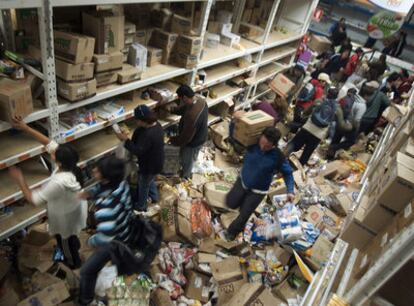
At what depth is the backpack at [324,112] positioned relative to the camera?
524 cm

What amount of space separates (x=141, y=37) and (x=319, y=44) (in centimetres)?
929

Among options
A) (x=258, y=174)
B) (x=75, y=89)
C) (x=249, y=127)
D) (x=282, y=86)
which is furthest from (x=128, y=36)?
(x=282, y=86)

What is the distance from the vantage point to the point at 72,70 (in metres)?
2.78

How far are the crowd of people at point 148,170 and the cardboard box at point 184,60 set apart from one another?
45 centimetres

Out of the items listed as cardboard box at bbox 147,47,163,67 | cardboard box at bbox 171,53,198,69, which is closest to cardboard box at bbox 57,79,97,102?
cardboard box at bbox 147,47,163,67

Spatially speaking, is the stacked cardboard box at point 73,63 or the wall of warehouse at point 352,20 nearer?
the stacked cardboard box at point 73,63

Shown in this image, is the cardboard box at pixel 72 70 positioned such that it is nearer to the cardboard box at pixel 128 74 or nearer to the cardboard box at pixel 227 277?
the cardboard box at pixel 128 74

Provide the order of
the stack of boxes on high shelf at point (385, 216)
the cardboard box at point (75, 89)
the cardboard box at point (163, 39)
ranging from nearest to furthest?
the stack of boxes on high shelf at point (385, 216), the cardboard box at point (75, 89), the cardboard box at point (163, 39)

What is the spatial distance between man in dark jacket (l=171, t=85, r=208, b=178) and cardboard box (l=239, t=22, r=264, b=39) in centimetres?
277

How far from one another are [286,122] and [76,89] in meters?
5.40

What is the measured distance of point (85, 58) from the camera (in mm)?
2854

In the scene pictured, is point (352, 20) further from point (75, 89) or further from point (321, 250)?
point (75, 89)

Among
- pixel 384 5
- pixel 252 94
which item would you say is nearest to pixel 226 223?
pixel 252 94

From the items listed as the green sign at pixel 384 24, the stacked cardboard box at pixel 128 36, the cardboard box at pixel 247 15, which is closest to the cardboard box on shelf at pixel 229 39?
the cardboard box at pixel 247 15
